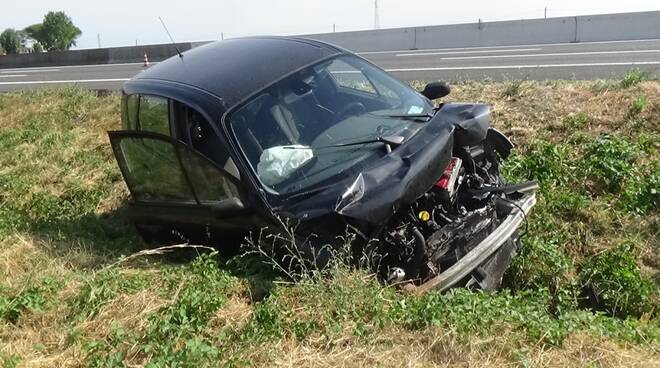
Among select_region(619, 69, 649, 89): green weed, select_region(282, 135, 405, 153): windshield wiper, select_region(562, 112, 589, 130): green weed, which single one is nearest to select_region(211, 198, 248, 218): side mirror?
select_region(282, 135, 405, 153): windshield wiper

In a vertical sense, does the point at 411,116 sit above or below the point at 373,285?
above

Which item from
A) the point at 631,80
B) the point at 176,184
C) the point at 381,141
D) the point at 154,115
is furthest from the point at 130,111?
the point at 631,80

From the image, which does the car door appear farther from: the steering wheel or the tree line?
the tree line

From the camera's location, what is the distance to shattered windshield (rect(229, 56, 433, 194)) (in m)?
4.79

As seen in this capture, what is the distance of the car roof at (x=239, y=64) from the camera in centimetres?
524

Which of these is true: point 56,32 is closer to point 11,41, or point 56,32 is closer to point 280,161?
point 11,41

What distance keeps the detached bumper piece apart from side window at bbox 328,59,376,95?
1.54m

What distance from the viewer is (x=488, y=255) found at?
4719 mm

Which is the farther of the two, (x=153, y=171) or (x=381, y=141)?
(x=153, y=171)

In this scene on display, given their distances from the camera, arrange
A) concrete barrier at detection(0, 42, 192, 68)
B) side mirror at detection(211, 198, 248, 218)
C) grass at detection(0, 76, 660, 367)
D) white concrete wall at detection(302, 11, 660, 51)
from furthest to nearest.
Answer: concrete barrier at detection(0, 42, 192, 68), white concrete wall at detection(302, 11, 660, 51), side mirror at detection(211, 198, 248, 218), grass at detection(0, 76, 660, 367)

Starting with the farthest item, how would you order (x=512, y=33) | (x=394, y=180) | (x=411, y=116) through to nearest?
1. (x=512, y=33)
2. (x=411, y=116)
3. (x=394, y=180)

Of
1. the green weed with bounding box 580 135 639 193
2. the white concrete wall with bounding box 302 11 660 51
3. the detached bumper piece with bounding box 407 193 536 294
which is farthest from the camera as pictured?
the white concrete wall with bounding box 302 11 660 51

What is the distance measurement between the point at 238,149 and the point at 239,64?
949 mm

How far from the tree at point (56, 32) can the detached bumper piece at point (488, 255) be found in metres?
57.6
